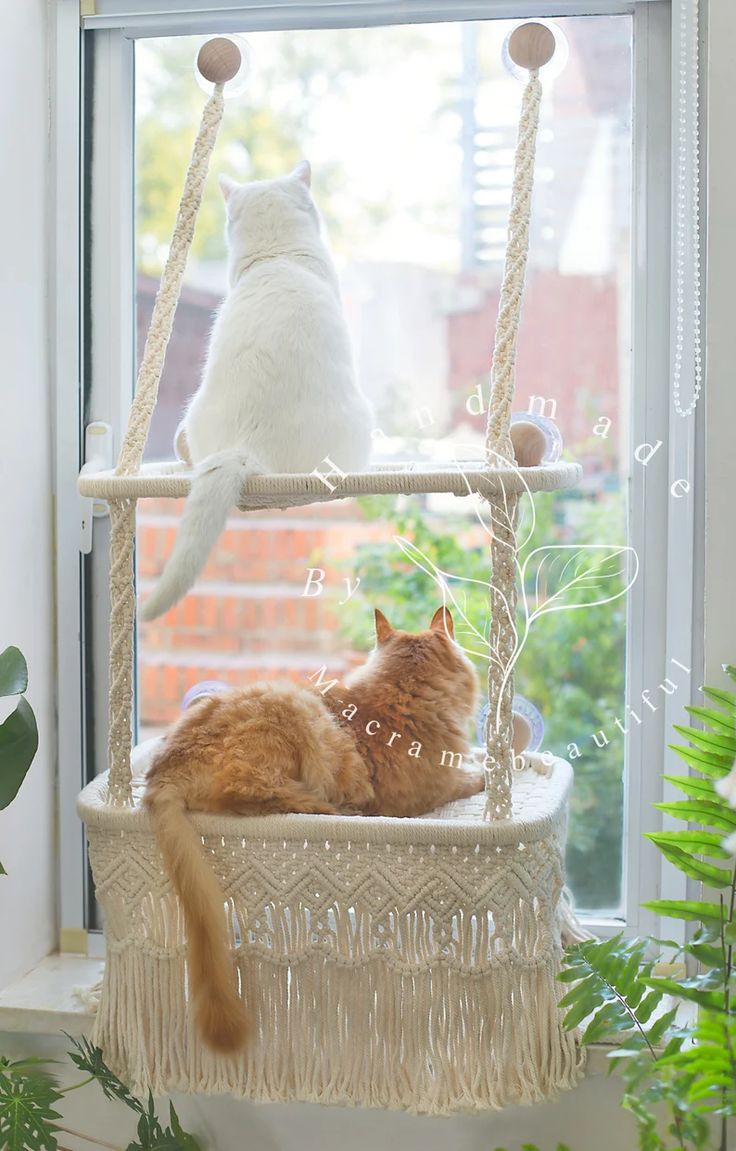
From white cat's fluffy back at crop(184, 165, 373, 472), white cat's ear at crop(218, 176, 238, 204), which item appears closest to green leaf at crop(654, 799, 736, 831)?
white cat's fluffy back at crop(184, 165, 373, 472)

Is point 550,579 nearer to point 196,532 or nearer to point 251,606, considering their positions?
point 251,606

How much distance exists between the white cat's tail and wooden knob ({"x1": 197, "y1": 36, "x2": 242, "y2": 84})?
19.6 inches

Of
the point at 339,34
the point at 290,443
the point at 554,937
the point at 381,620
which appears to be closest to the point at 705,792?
the point at 554,937

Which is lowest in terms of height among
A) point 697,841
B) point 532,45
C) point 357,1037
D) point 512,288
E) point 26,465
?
point 357,1037

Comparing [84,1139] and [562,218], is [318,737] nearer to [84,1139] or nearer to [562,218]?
[84,1139]

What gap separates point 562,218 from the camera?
59.1 inches

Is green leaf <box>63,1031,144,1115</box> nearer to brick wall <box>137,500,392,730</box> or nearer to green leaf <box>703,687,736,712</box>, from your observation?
brick wall <box>137,500,392,730</box>

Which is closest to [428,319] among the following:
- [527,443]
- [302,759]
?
[527,443]

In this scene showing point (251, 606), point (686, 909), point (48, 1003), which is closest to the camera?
point (686, 909)

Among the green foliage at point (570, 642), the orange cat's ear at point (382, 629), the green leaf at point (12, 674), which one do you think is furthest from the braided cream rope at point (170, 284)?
the green foliage at point (570, 642)

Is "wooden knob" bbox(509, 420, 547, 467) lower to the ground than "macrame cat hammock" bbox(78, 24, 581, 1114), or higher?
higher

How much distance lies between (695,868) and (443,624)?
16.3 inches

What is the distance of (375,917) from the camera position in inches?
43.9

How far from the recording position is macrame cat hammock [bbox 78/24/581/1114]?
109 cm
